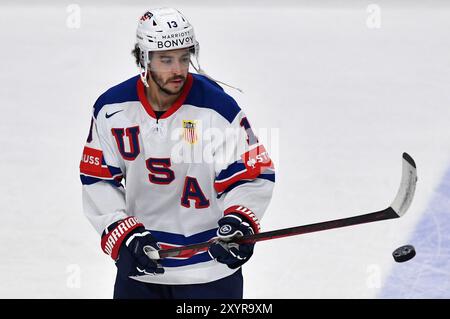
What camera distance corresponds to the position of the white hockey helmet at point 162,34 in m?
3.29

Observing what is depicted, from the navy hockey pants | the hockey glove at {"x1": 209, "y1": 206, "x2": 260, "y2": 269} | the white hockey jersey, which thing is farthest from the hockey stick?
the navy hockey pants

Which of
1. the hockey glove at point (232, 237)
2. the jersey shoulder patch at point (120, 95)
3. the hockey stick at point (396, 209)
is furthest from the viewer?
the jersey shoulder patch at point (120, 95)

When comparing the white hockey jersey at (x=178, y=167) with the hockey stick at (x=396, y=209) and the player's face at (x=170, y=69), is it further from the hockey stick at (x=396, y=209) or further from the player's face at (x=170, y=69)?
the hockey stick at (x=396, y=209)

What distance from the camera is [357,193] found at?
181 inches

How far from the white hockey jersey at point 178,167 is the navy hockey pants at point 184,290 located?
0.9 inches

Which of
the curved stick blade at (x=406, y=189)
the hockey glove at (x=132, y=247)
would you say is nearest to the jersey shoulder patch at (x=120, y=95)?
the hockey glove at (x=132, y=247)

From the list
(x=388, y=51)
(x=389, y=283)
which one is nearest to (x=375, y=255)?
(x=389, y=283)

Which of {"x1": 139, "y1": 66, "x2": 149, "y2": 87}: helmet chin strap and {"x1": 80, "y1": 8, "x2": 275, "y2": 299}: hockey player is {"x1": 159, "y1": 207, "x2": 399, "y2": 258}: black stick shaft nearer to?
{"x1": 80, "y1": 8, "x2": 275, "y2": 299}: hockey player

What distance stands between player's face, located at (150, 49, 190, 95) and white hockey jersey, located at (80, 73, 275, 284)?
0.07 m

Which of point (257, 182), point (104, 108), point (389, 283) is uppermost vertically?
point (104, 108)

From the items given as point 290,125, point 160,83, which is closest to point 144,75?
point 160,83

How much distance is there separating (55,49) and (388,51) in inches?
68.8

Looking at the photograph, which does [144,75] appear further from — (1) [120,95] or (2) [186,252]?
(2) [186,252]
